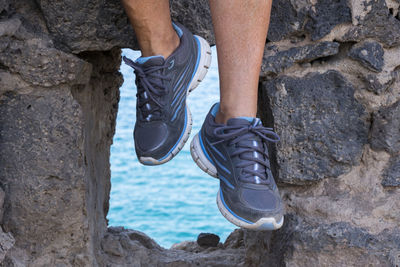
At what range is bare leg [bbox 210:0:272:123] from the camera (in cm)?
133

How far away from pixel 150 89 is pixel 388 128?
0.71 metres

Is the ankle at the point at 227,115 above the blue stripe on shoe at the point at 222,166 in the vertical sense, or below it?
above

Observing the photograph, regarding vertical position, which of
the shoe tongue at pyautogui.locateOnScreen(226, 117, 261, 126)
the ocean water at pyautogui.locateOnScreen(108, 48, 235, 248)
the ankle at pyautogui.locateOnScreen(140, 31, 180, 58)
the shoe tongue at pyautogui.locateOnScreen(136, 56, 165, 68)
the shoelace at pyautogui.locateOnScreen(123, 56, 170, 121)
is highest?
the ankle at pyautogui.locateOnScreen(140, 31, 180, 58)

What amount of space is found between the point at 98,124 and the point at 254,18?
91 centimetres

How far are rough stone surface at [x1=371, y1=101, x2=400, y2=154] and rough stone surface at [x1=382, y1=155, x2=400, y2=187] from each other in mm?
42

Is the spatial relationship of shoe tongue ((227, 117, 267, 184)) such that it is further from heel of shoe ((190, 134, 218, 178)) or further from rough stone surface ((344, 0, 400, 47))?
rough stone surface ((344, 0, 400, 47))

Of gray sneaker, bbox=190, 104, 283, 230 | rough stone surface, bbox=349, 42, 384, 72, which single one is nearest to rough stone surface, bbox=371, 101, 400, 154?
rough stone surface, bbox=349, 42, 384, 72

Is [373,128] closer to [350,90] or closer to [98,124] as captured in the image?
[350,90]

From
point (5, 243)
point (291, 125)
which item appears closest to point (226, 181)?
point (291, 125)

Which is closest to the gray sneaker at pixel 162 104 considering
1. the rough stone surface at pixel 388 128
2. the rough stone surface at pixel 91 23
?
the rough stone surface at pixel 91 23

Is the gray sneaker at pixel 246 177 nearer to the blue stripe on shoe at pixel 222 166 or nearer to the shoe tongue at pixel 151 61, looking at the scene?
the blue stripe on shoe at pixel 222 166

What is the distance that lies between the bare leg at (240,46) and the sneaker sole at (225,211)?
18 centimetres

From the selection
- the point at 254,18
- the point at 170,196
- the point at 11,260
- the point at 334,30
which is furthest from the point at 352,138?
the point at 170,196

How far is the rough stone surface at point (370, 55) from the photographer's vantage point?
4.93ft
